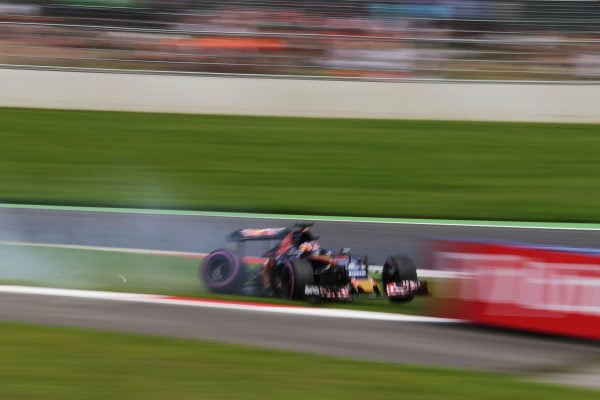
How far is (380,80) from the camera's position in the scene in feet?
51.0

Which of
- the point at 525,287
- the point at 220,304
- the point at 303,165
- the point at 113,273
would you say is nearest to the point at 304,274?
the point at 220,304

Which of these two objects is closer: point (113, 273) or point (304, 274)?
point (304, 274)

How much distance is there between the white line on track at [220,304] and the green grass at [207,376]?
1010 mm

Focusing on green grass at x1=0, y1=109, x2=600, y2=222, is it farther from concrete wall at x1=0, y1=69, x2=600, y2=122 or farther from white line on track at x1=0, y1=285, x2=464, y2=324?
white line on track at x1=0, y1=285, x2=464, y2=324

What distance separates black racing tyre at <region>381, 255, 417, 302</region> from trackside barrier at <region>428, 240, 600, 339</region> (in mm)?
653

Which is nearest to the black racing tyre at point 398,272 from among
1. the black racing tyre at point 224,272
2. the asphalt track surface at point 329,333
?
the asphalt track surface at point 329,333

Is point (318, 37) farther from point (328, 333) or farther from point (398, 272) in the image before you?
point (328, 333)

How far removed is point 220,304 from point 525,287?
206cm

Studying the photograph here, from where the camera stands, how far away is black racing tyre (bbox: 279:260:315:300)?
6789mm

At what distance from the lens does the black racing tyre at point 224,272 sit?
23.5 ft

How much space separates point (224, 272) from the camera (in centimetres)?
724

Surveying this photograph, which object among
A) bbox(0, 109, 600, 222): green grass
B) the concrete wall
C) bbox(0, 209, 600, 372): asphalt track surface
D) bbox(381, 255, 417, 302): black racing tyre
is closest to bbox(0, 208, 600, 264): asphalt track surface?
bbox(0, 109, 600, 222): green grass

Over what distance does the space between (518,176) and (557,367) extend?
761 cm

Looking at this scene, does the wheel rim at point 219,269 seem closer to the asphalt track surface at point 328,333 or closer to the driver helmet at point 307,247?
the driver helmet at point 307,247
